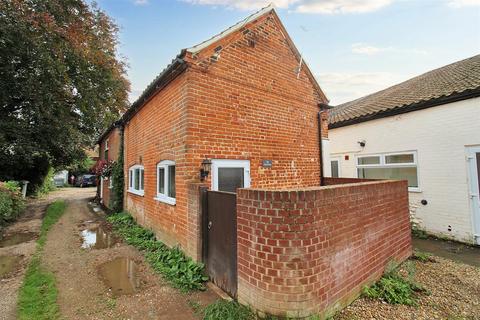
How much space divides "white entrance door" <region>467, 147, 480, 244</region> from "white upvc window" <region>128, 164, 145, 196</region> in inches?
397

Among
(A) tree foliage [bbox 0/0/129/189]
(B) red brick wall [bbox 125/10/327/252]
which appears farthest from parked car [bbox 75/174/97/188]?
(B) red brick wall [bbox 125/10/327/252]

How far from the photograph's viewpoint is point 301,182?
7305mm

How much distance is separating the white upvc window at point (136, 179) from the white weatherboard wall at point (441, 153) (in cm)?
899

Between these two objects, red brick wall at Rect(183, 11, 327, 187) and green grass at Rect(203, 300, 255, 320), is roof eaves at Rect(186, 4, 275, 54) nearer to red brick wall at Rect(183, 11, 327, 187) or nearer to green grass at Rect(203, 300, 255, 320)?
red brick wall at Rect(183, 11, 327, 187)

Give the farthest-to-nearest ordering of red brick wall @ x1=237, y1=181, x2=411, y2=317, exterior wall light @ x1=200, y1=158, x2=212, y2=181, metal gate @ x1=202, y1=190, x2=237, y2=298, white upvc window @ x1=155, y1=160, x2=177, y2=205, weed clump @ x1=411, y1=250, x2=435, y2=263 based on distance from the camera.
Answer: white upvc window @ x1=155, y1=160, x2=177, y2=205, weed clump @ x1=411, y1=250, x2=435, y2=263, exterior wall light @ x1=200, y1=158, x2=212, y2=181, metal gate @ x1=202, y1=190, x2=237, y2=298, red brick wall @ x1=237, y1=181, x2=411, y2=317

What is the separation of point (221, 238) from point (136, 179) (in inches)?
263

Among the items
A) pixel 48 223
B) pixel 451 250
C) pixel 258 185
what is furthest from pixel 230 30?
pixel 48 223

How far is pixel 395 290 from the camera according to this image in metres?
4.02

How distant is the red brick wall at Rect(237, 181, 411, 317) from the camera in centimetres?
310

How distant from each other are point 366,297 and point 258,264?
2041 mm

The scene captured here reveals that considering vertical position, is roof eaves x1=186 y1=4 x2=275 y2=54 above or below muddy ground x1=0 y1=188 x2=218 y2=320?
above

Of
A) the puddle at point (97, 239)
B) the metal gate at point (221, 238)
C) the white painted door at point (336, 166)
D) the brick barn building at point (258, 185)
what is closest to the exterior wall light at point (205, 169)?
the brick barn building at point (258, 185)

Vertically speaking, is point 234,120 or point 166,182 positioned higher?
point 234,120

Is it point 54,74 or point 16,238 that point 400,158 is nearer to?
point 16,238
